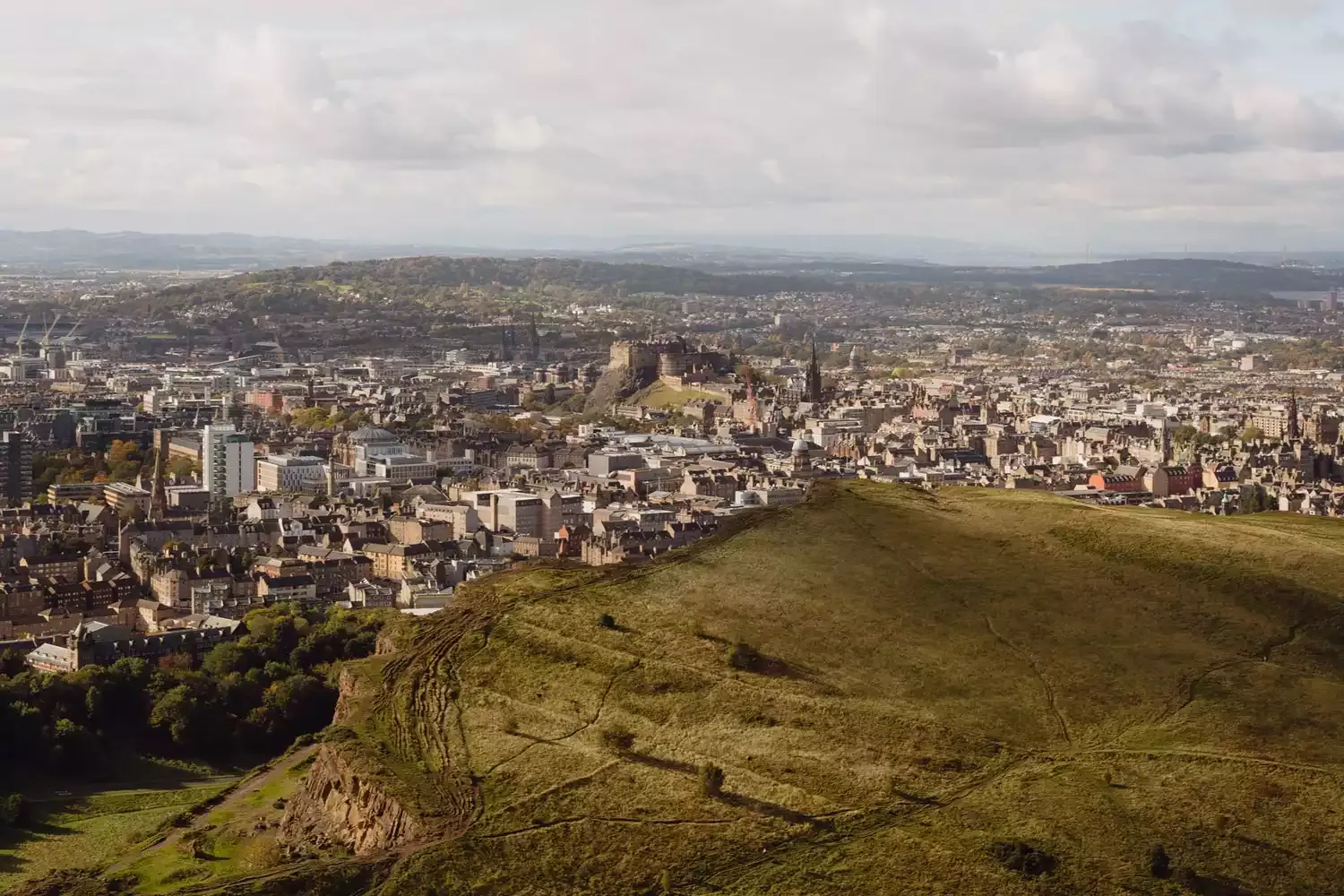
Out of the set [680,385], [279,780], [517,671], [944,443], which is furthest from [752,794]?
[680,385]

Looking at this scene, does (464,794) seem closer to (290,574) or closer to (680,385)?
(290,574)

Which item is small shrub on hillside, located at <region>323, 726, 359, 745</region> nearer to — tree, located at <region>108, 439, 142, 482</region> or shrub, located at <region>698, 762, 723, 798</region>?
shrub, located at <region>698, 762, 723, 798</region>

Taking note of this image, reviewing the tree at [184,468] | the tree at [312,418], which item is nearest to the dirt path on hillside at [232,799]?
the tree at [184,468]

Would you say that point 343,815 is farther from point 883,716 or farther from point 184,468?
point 184,468

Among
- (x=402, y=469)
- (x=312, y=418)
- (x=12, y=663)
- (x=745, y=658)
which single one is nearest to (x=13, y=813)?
(x=12, y=663)

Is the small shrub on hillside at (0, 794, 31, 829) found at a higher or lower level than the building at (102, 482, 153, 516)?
higher

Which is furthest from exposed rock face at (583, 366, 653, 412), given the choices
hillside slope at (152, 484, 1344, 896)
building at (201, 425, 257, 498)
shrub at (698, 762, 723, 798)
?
shrub at (698, 762, 723, 798)

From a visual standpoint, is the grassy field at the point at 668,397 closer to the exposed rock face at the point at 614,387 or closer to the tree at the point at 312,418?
the exposed rock face at the point at 614,387
